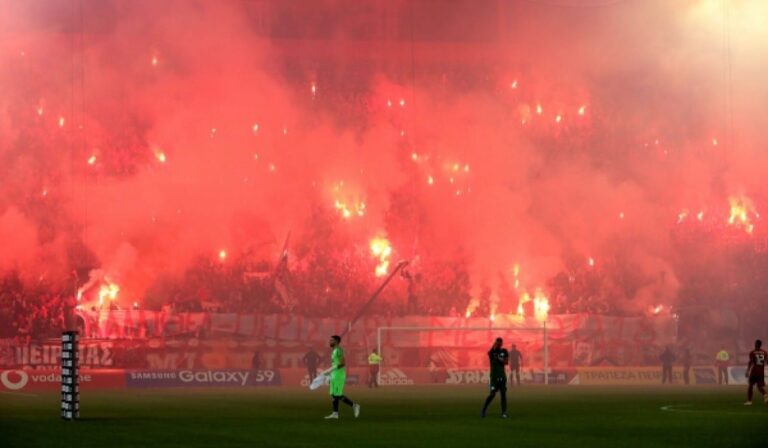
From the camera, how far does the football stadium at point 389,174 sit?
82.3 meters

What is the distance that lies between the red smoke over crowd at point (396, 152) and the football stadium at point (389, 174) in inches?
6.9

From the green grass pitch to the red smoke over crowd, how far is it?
40258mm

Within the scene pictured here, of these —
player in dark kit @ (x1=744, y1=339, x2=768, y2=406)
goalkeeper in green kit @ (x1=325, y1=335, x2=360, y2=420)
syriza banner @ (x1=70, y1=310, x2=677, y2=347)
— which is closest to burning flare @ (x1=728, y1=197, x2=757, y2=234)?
syriza banner @ (x1=70, y1=310, x2=677, y2=347)

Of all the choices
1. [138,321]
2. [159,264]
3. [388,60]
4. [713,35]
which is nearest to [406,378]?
[138,321]

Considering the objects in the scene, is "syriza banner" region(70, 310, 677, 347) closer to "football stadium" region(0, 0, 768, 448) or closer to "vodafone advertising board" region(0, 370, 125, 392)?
"football stadium" region(0, 0, 768, 448)

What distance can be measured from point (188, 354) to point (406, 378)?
13.8 meters

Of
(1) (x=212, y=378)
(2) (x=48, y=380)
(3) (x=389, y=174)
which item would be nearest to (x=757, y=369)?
(1) (x=212, y=378)

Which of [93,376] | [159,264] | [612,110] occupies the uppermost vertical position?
[612,110]

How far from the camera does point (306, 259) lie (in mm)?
91062

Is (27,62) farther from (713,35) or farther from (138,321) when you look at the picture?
(713,35)

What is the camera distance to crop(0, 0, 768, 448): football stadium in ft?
270

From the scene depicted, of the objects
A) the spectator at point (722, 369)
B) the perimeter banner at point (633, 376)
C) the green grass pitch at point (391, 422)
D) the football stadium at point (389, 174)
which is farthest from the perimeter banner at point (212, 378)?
the spectator at point (722, 369)

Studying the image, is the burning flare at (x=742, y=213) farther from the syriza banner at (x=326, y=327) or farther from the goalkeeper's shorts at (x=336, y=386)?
the goalkeeper's shorts at (x=336, y=386)

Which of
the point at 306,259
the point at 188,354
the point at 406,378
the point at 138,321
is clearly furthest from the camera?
the point at 306,259
